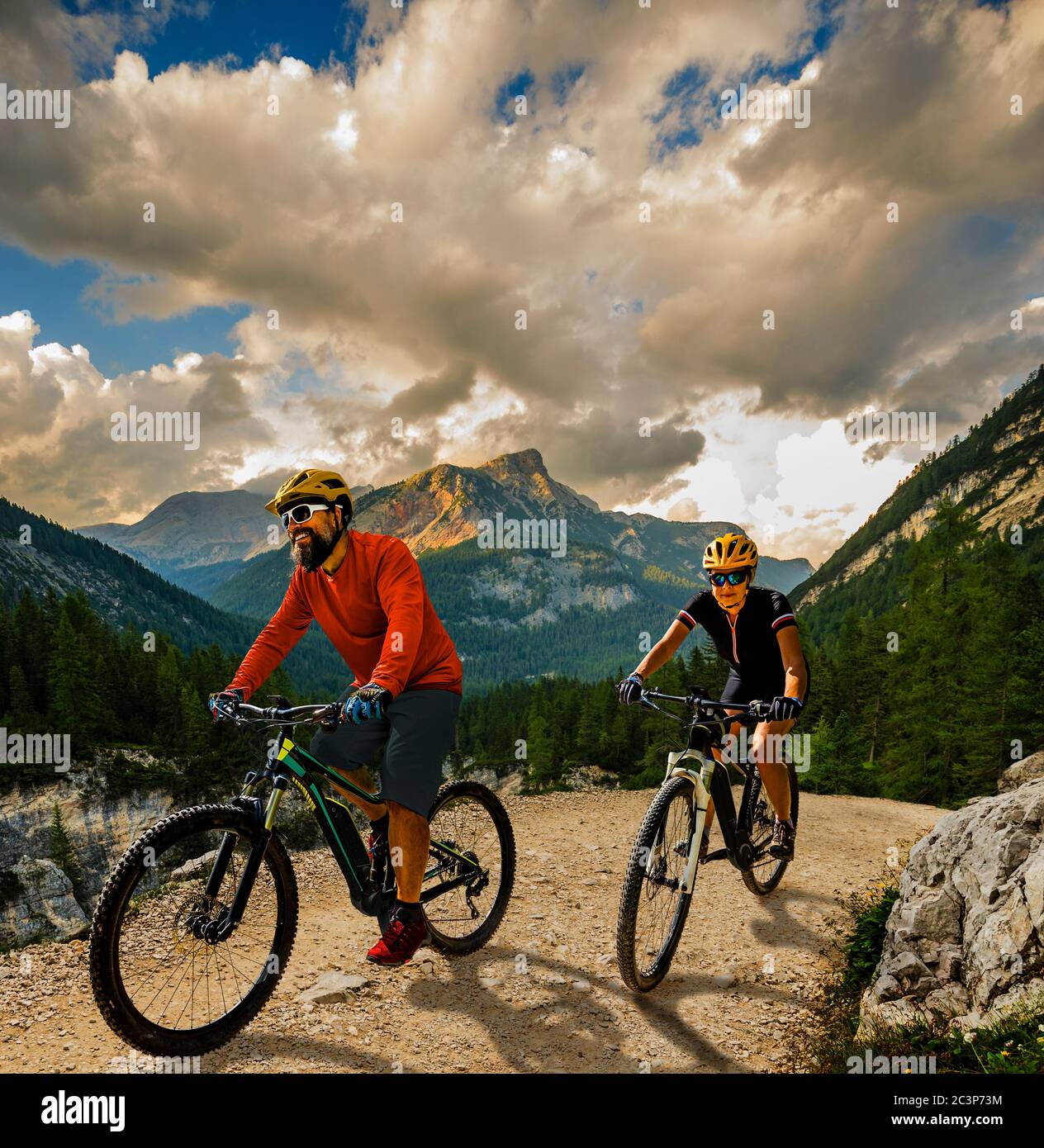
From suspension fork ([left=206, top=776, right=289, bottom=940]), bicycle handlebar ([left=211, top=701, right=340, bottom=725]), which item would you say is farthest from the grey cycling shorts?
suspension fork ([left=206, top=776, right=289, bottom=940])

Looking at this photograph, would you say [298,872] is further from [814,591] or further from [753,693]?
[814,591]

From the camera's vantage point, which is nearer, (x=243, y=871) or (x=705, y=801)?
(x=243, y=871)

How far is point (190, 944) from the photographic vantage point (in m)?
4.45

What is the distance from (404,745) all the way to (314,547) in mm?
Answer: 1822

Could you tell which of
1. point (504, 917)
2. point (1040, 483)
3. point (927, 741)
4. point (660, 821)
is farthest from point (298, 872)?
point (1040, 483)

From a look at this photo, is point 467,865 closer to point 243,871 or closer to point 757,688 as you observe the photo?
point 243,871

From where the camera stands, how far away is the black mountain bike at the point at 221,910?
3914 millimetres

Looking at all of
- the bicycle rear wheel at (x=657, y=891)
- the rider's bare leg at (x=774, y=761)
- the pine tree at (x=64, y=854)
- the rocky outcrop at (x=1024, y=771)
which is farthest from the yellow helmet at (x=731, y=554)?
the pine tree at (x=64, y=854)

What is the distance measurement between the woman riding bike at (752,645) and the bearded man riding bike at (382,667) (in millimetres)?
2308

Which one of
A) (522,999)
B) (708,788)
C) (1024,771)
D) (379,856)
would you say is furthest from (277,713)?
(1024,771)

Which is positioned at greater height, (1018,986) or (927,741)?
(1018,986)

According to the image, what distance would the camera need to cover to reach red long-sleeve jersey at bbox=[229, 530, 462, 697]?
4.94m

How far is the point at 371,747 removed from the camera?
Result: 5133 millimetres
